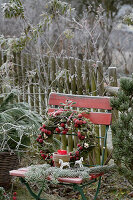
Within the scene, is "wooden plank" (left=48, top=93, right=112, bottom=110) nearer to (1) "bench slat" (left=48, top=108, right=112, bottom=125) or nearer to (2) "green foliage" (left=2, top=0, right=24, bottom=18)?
(1) "bench slat" (left=48, top=108, right=112, bottom=125)

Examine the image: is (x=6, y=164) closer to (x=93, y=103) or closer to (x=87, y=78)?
(x=93, y=103)

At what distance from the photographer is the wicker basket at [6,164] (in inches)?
134

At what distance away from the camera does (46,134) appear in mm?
2969

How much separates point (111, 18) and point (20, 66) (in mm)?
7553

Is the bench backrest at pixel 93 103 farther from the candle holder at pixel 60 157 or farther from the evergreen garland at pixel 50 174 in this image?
the evergreen garland at pixel 50 174

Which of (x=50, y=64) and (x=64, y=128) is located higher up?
(x=50, y=64)

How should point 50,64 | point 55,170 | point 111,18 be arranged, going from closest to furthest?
point 55,170
point 50,64
point 111,18

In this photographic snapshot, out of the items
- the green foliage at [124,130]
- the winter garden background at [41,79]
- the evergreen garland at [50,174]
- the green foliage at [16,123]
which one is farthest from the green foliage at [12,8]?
the evergreen garland at [50,174]

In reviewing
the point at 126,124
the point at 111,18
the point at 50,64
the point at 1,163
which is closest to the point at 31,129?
the point at 1,163

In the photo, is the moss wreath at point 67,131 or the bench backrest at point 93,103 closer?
the moss wreath at point 67,131

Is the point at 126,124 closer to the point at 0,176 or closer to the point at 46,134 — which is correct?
the point at 46,134

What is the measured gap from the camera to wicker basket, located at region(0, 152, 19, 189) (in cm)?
339

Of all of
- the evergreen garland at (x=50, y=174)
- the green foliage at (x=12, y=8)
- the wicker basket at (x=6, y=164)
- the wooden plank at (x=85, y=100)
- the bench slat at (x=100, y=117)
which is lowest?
the wicker basket at (x=6, y=164)

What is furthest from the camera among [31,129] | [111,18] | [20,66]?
[111,18]
